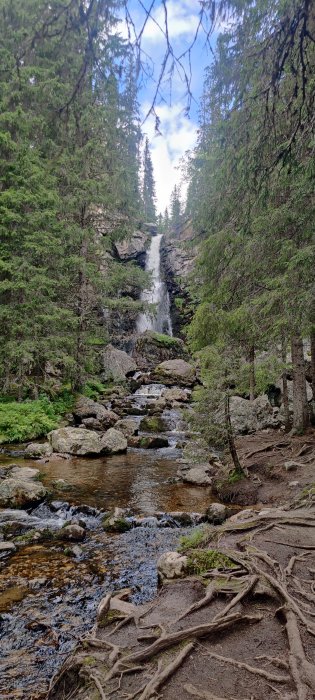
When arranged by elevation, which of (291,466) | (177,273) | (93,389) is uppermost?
(177,273)

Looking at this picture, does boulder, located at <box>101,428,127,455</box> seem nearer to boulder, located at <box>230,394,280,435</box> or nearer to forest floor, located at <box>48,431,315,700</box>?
boulder, located at <box>230,394,280,435</box>

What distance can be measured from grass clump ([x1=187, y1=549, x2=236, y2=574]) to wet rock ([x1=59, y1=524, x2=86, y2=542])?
9.21ft

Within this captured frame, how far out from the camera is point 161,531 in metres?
7.48

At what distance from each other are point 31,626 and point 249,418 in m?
11.9

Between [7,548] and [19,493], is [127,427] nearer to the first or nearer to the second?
[19,493]

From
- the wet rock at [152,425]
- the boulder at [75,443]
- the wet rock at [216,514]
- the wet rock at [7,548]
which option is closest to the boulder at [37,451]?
the boulder at [75,443]

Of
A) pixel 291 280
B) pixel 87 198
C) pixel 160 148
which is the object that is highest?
pixel 87 198

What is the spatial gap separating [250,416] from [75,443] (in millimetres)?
6461

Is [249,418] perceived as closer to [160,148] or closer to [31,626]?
[31,626]

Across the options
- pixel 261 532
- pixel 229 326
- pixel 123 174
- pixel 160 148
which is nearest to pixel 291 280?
pixel 229 326

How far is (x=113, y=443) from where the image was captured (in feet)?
44.9

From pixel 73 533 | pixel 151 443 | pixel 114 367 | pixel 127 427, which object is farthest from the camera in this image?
pixel 114 367

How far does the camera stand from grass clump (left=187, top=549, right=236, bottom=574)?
14.7 ft

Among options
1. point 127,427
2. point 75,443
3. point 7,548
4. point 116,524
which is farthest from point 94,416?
point 7,548
